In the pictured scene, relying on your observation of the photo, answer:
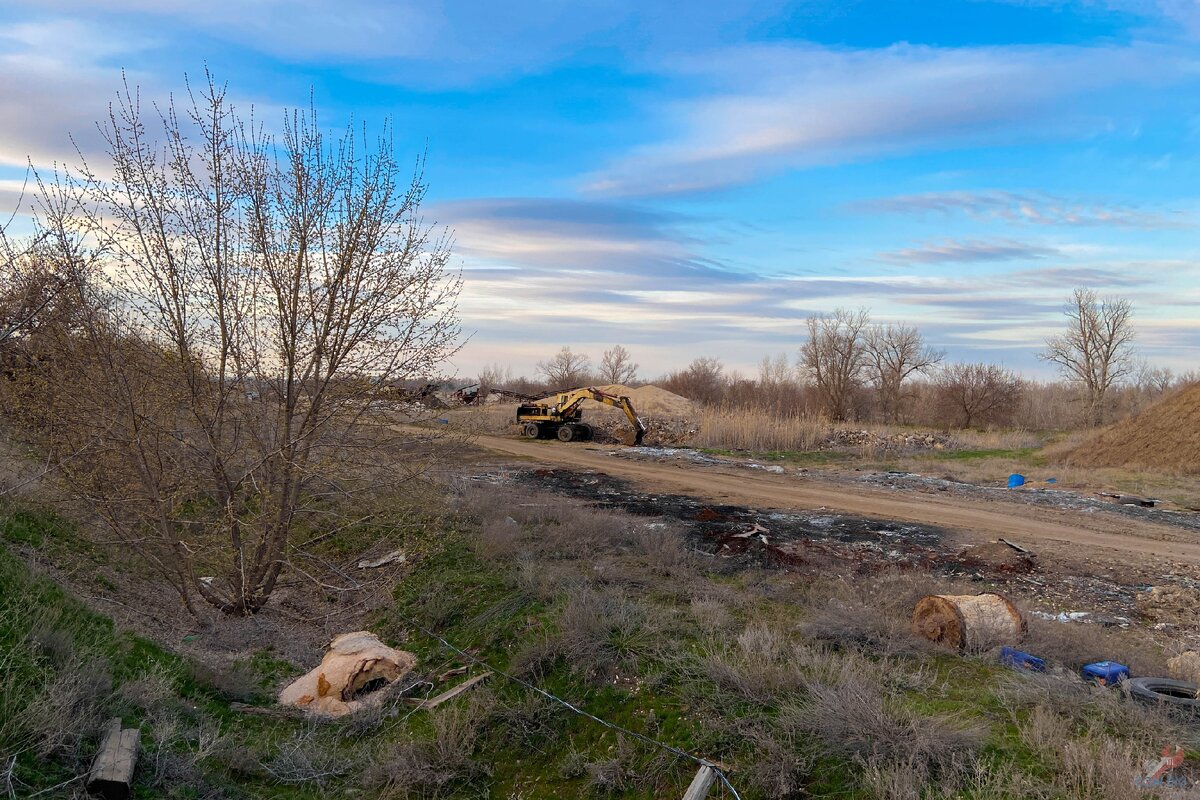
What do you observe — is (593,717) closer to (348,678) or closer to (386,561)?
(348,678)

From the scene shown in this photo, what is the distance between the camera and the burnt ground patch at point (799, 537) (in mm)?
10266

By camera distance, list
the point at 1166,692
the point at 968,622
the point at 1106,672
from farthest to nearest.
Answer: the point at 968,622
the point at 1106,672
the point at 1166,692

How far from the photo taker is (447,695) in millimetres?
6594

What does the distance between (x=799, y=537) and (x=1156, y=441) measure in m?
17.7

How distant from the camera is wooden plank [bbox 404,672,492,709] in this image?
257 inches

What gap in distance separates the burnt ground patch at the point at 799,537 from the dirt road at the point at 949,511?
2.41 ft

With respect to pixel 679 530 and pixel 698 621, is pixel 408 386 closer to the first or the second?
pixel 698 621

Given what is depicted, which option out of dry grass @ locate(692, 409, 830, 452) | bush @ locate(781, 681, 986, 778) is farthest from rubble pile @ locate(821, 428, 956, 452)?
bush @ locate(781, 681, 986, 778)

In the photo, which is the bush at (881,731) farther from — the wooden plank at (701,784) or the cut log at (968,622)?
the cut log at (968,622)

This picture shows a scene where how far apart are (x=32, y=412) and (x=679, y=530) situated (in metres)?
8.53

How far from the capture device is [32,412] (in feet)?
26.2

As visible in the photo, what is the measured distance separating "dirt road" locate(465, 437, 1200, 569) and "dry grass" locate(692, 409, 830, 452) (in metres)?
5.66

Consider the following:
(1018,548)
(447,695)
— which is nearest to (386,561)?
(447,695)

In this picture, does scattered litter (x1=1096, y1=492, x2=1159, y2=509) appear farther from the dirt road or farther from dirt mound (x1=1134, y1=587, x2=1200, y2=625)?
dirt mound (x1=1134, y1=587, x2=1200, y2=625)
